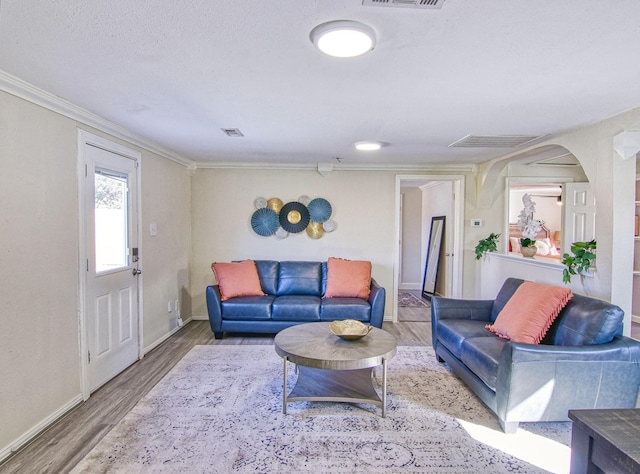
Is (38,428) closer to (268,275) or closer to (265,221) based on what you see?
(268,275)

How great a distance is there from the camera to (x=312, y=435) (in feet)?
7.14

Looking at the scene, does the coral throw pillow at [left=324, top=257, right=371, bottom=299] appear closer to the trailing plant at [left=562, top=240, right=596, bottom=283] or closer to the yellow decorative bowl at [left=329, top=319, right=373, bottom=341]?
the yellow decorative bowl at [left=329, top=319, right=373, bottom=341]

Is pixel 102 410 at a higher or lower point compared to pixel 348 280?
lower

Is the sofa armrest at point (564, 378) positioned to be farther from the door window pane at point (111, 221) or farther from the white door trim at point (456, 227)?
the door window pane at point (111, 221)

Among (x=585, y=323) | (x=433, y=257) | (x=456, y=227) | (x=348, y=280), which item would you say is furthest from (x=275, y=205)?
(x=585, y=323)

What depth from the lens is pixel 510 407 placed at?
2.15 m

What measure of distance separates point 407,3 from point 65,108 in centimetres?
243

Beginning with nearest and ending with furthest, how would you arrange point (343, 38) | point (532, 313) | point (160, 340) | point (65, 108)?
point (343, 38), point (65, 108), point (532, 313), point (160, 340)

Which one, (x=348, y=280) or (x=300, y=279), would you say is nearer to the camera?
(x=348, y=280)

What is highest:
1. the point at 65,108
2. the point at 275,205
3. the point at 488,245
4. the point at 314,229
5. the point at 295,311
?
the point at 65,108

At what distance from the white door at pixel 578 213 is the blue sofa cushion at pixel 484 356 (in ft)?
9.94

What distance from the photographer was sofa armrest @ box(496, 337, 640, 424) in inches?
83.7

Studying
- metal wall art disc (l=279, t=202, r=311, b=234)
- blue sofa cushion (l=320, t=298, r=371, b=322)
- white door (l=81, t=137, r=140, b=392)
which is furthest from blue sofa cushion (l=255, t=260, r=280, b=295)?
white door (l=81, t=137, r=140, b=392)

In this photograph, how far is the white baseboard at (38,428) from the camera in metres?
1.98
